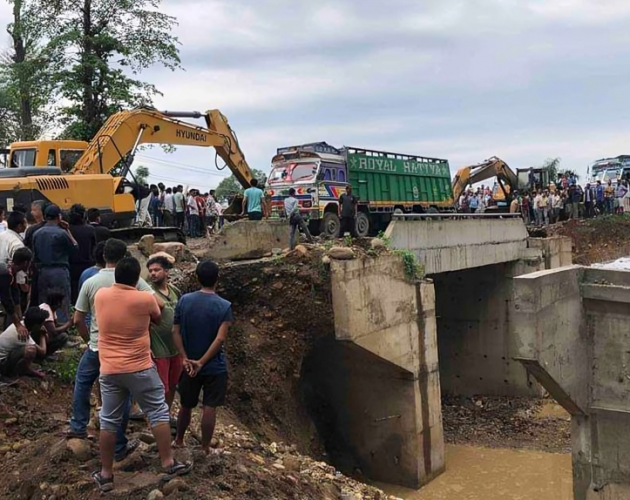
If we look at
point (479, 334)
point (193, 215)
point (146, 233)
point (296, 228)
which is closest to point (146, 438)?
point (146, 233)

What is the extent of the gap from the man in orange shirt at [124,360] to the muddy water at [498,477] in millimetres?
8519

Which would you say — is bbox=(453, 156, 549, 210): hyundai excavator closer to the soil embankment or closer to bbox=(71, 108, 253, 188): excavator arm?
the soil embankment

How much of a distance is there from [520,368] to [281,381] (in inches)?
351

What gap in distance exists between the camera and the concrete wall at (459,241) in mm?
13688

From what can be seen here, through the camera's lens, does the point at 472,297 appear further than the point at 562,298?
Yes

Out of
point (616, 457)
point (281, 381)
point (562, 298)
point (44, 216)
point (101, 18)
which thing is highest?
point (101, 18)

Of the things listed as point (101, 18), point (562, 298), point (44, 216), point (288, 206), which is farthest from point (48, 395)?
point (101, 18)

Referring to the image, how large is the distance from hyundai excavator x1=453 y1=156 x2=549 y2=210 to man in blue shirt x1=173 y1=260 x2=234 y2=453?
22080 millimetres

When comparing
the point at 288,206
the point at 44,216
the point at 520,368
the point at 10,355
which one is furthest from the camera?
the point at 520,368

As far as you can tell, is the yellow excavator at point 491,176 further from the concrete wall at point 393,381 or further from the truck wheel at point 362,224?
the concrete wall at point 393,381

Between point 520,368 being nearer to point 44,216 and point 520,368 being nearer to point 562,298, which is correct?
point 562,298

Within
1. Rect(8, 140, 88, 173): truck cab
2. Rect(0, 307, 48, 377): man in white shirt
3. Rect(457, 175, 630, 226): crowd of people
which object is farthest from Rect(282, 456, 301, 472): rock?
Rect(457, 175, 630, 226): crowd of people

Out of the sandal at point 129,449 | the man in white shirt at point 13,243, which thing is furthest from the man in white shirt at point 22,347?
the sandal at point 129,449

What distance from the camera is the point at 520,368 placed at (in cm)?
1800
